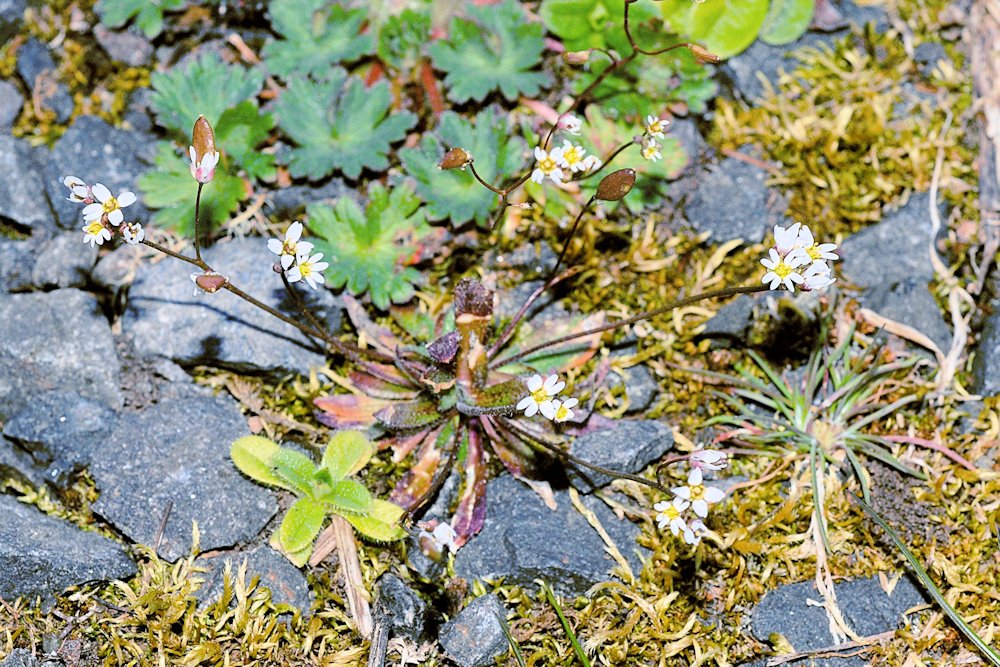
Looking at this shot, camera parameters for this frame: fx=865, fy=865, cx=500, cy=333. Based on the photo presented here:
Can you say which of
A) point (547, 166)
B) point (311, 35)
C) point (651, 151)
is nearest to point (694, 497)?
point (547, 166)

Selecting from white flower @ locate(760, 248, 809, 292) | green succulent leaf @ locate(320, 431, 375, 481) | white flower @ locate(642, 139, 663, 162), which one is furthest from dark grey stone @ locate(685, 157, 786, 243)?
green succulent leaf @ locate(320, 431, 375, 481)

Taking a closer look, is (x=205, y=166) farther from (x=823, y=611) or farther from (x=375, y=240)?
(x=823, y=611)

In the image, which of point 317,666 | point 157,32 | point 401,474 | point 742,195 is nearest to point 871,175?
point 742,195

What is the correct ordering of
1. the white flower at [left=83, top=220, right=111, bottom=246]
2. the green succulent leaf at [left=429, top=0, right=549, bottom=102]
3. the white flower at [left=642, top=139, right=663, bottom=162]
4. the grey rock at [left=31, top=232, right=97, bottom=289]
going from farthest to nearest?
the green succulent leaf at [left=429, top=0, right=549, bottom=102] < the grey rock at [left=31, top=232, right=97, bottom=289] < the white flower at [left=642, top=139, right=663, bottom=162] < the white flower at [left=83, top=220, right=111, bottom=246]

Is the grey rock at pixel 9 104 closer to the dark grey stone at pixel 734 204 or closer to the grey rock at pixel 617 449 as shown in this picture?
the grey rock at pixel 617 449

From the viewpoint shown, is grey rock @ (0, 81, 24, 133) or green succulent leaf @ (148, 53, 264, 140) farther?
grey rock @ (0, 81, 24, 133)

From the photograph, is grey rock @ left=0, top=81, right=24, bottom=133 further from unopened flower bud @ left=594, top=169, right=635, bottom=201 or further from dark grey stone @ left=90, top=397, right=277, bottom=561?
unopened flower bud @ left=594, top=169, right=635, bottom=201
